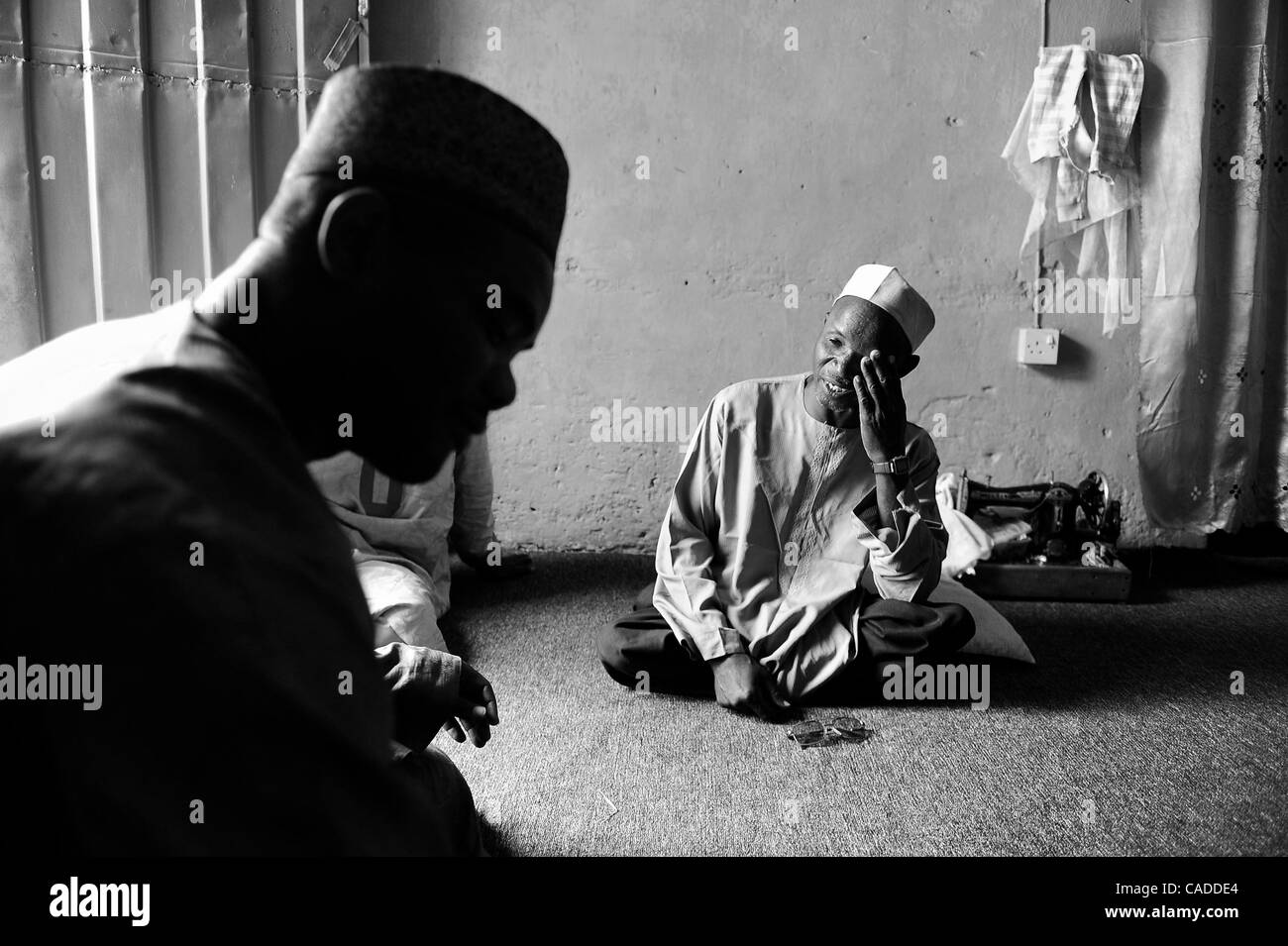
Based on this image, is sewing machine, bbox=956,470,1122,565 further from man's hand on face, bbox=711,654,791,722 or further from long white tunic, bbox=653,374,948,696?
man's hand on face, bbox=711,654,791,722

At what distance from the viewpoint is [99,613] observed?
0.59 metres

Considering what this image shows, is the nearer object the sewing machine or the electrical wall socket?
the sewing machine

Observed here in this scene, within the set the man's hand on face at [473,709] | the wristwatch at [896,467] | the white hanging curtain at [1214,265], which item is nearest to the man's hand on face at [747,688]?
the wristwatch at [896,467]

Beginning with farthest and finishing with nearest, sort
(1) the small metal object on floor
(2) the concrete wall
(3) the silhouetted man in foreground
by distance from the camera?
(2) the concrete wall < (1) the small metal object on floor < (3) the silhouetted man in foreground

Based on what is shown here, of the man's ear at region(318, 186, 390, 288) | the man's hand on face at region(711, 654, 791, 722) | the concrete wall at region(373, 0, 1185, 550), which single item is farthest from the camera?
the concrete wall at region(373, 0, 1185, 550)

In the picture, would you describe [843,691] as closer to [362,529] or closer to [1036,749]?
[1036,749]

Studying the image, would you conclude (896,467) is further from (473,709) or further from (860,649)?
(473,709)

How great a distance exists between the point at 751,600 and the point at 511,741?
0.75 m

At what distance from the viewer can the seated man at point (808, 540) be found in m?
2.74

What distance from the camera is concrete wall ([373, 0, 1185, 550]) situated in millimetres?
4297

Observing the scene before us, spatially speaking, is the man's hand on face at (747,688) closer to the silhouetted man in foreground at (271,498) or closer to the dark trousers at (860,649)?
the dark trousers at (860,649)

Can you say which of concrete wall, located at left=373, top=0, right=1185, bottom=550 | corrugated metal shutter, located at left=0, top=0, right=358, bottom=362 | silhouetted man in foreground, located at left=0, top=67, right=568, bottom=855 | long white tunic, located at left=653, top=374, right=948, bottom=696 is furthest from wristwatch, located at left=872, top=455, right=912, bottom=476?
corrugated metal shutter, located at left=0, top=0, right=358, bottom=362

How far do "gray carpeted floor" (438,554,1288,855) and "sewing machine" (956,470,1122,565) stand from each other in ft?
1.66
